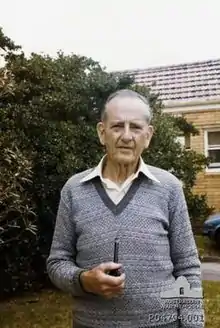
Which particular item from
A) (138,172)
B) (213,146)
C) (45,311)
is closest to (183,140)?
(213,146)

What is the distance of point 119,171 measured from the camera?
1.89 m

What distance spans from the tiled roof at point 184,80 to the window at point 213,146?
104cm

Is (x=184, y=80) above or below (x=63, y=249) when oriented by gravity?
above

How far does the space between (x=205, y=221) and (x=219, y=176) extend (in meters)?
3.05

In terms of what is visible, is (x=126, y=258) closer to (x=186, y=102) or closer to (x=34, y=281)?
(x=34, y=281)

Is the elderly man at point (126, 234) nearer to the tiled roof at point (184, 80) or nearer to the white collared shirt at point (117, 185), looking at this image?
the white collared shirt at point (117, 185)

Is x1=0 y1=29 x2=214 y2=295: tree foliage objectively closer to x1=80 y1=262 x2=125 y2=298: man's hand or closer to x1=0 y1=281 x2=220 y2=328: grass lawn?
x1=0 y1=281 x2=220 y2=328: grass lawn

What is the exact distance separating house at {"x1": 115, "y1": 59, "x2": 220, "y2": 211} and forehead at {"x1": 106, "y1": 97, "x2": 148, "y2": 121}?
12.1 metres

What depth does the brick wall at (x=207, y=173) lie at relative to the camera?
48.3 ft

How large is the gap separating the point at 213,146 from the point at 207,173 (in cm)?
81

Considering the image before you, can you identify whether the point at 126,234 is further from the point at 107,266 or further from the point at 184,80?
the point at 184,80

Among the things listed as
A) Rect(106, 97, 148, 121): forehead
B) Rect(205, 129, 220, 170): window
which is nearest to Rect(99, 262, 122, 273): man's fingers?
Rect(106, 97, 148, 121): forehead

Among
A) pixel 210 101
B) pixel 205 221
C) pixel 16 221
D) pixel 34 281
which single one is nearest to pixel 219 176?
pixel 210 101

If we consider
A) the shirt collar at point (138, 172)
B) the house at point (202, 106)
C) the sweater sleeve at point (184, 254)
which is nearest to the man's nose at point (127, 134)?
the shirt collar at point (138, 172)
